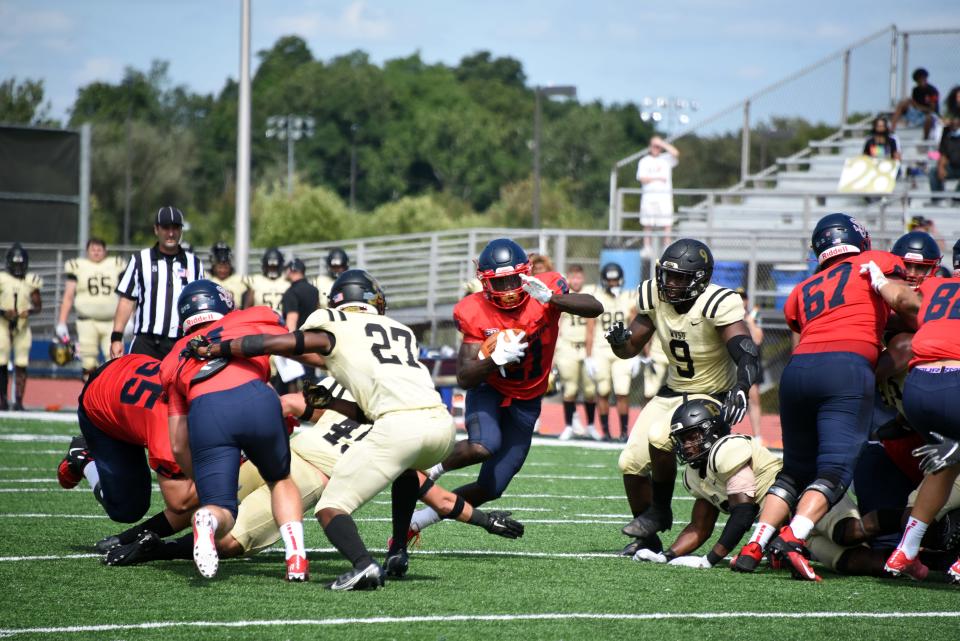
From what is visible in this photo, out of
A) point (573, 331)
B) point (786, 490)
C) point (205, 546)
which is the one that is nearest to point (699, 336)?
point (786, 490)

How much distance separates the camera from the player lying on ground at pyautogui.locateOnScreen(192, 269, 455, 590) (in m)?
5.30

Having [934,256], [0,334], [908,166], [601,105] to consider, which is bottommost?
[0,334]

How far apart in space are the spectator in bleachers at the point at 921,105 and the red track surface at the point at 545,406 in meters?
5.75

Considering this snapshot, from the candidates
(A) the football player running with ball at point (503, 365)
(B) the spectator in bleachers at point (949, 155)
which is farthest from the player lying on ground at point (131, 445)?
(B) the spectator in bleachers at point (949, 155)

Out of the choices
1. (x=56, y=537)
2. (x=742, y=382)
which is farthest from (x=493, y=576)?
(x=56, y=537)

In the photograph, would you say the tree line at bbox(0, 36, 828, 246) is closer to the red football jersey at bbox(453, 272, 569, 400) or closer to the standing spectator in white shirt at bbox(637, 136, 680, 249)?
the standing spectator in white shirt at bbox(637, 136, 680, 249)

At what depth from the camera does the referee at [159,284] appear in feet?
28.4

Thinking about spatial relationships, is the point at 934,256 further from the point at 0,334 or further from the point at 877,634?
the point at 0,334

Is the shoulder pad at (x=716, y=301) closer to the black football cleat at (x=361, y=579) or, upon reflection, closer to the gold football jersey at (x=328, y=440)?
the gold football jersey at (x=328, y=440)

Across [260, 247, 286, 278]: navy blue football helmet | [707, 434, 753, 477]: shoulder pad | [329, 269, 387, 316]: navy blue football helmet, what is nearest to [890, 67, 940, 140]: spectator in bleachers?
[260, 247, 286, 278]: navy blue football helmet

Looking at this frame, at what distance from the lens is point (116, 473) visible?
244 inches

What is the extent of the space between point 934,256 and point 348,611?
368 cm

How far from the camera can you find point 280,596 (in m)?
5.20

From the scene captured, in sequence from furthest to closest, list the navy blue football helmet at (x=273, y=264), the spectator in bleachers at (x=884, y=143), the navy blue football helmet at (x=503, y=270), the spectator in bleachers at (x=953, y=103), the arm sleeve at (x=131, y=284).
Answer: the spectator in bleachers at (x=884, y=143) < the spectator in bleachers at (x=953, y=103) < the navy blue football helmet at (x=273, y=264) < the arm sleeve at (x=131, y=284) < the navy blue football helmet at (x=503, y=270)
